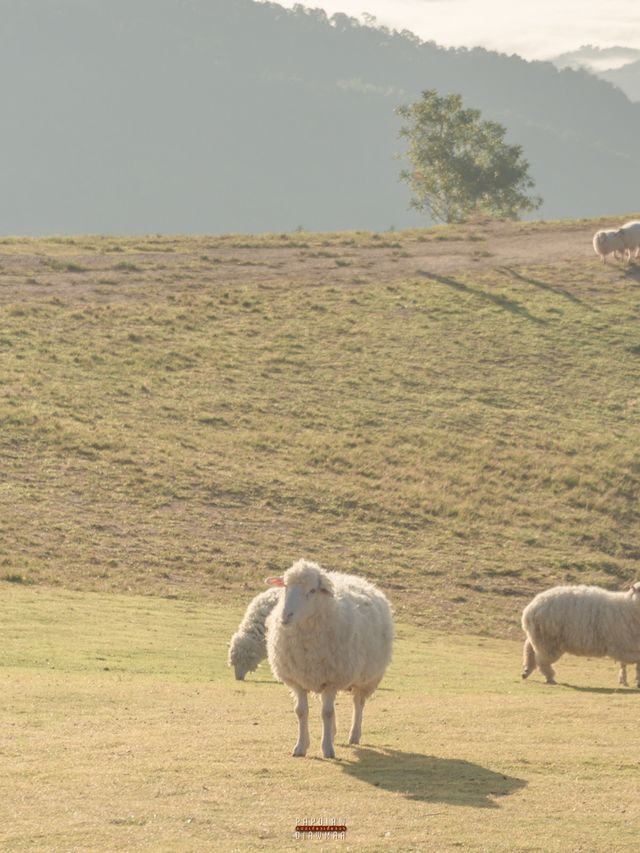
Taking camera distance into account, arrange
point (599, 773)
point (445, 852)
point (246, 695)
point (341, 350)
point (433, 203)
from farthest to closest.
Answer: point (433, 203) → point (341, 350) → point (246, 695) → point (599, 773) → point (445, 852)

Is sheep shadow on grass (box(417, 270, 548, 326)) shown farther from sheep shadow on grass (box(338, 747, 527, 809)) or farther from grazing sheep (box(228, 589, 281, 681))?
sheep shadow on grass (box(338, 747, 527, 809))

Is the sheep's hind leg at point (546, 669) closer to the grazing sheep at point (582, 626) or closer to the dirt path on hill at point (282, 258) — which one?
the grazing sheep at point (582, 626)

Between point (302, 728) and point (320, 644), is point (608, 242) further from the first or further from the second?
point (302, 728)

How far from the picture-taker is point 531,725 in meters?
16.6

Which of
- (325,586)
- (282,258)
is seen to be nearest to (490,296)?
(282,258)

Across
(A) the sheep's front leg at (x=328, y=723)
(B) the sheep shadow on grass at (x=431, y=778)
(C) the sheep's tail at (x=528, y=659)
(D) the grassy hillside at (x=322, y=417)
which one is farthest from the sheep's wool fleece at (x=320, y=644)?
(D) the grassy hillside at (x=322, y=417)

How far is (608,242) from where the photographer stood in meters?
58.1

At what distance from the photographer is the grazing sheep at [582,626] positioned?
22688 mm

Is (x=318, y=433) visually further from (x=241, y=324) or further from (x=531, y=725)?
(x=531, y=725)

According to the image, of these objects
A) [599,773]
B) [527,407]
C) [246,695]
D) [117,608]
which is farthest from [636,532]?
[599,773]

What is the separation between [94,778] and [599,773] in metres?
4.91

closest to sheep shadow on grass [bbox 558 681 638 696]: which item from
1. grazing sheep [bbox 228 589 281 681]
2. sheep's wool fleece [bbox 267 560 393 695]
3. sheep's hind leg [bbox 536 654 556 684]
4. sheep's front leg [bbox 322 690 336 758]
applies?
sheep's hind leg [bbox 536 654 556 684]

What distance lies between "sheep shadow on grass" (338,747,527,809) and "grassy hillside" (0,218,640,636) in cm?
1523

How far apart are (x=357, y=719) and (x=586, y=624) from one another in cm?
828
